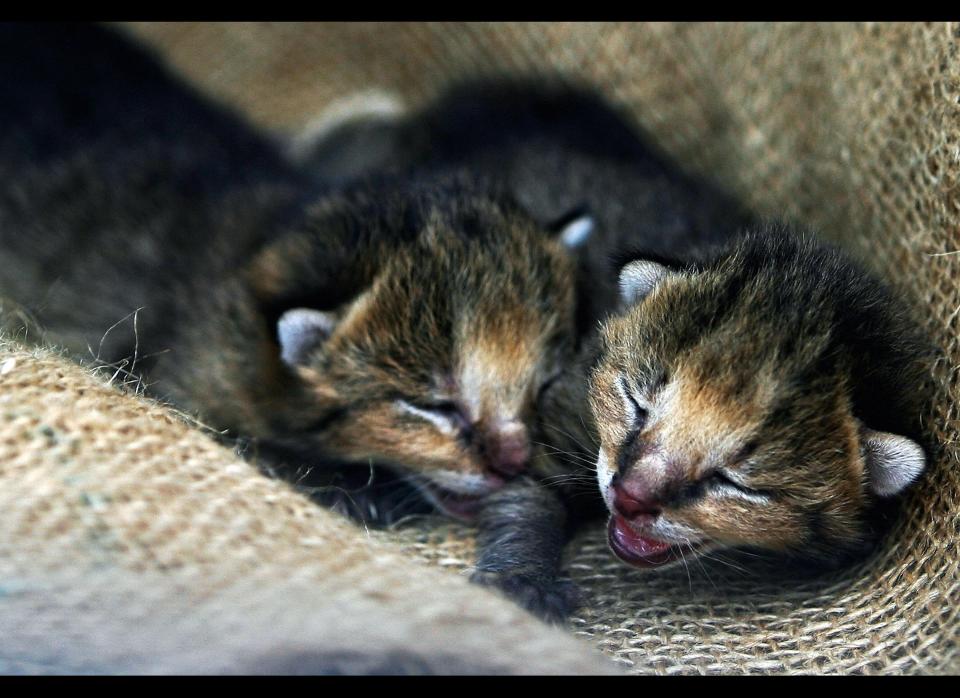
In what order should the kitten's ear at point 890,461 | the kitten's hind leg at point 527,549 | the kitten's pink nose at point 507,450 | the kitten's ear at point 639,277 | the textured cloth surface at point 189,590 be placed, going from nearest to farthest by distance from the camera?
the textured cloth surface at point 189,590 < the kitten's ear at point 890,461 < the kitten's hind leg at point 527,549 < the kitten's ear at point 639,277 < the kitten's pink nose at point 507,450

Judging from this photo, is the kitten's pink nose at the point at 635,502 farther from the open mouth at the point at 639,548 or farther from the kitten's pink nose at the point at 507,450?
the kitten's pink nose at the point at 507,450

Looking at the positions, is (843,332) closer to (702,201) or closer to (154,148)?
(702,201)

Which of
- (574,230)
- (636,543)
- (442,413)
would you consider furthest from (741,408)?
(574,230)

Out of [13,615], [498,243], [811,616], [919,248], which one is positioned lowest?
[13,615]

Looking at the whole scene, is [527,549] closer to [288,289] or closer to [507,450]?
[507,450]

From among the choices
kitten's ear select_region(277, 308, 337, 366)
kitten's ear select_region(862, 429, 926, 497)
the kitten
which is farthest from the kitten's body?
kitten's ear select_region(277, 308, 337, 366)

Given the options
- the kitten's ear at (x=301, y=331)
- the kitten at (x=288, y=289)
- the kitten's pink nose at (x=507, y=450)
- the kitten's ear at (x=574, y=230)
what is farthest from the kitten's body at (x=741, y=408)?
the kitten's ear at (x=301, y=331)

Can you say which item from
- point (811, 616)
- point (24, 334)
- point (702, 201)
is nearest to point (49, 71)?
point (24, 334)
